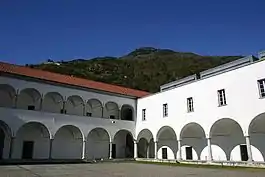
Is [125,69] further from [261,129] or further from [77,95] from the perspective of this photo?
[261,129]

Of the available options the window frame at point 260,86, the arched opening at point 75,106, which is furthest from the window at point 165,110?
the window frame at point 260,86

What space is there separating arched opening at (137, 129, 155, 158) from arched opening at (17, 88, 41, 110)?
11353mm

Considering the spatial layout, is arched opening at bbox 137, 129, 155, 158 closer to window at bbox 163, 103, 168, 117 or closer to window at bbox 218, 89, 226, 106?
window at bbox 163, 103, 168, 117

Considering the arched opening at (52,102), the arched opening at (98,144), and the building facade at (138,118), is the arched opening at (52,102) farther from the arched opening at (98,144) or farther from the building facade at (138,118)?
the arched opening at (98,144)

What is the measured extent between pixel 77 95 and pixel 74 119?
8.36 feet

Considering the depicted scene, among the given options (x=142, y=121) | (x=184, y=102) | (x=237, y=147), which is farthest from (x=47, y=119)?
(x=237, y=147)

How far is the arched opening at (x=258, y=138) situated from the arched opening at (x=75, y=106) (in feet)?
53.4

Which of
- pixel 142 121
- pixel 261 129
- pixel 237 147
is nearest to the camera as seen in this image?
pixel 261 129

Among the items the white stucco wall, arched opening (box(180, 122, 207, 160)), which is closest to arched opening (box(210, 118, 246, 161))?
the white stucco wall

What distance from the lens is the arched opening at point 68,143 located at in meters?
26.4

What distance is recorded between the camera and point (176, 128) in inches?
973

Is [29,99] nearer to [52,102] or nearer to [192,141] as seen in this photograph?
[52,102]

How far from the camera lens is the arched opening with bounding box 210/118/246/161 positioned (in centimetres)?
2145

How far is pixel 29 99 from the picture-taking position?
25984mm
